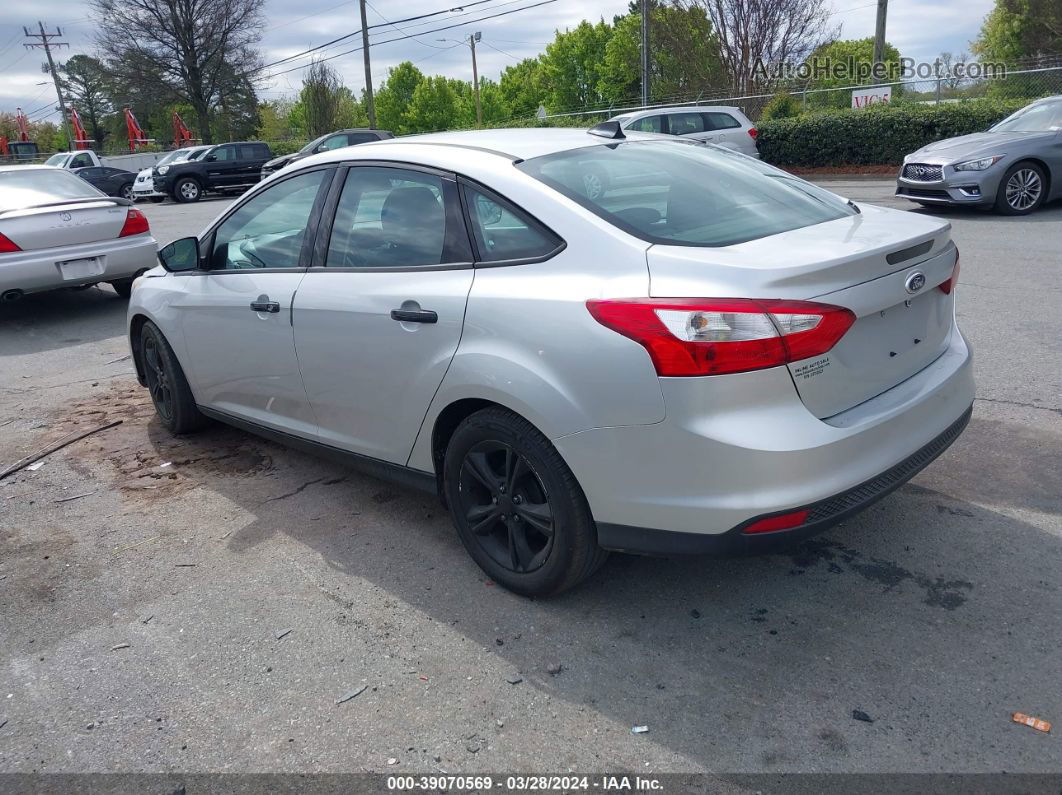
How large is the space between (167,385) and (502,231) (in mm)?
2839

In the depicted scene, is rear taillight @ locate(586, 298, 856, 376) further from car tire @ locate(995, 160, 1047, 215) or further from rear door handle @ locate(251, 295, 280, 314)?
car tire @ locate(995, 160, 1047, 215)

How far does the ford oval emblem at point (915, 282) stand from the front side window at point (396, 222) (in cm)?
154

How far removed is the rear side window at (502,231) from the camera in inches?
123

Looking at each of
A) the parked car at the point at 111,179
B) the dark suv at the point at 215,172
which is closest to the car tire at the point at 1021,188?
the dark suv at the point at 215,172

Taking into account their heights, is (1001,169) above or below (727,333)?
below

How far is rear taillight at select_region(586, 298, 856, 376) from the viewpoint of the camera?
2627 mm

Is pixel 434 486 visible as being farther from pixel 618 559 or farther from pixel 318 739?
pixel 318 739

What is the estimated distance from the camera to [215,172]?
94.6ft

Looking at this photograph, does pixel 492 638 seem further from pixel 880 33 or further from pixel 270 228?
pixel 880 33

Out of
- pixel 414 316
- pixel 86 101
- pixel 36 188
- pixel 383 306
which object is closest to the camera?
pixel 414 316

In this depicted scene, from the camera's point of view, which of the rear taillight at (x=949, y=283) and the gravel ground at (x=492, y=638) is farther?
the rear taillight at (x=949, y=283)

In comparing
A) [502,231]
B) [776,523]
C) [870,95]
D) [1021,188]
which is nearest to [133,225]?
[502,231]

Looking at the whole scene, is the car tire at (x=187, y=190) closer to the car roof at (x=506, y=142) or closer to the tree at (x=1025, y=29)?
the car roof at (x=506, y=142)

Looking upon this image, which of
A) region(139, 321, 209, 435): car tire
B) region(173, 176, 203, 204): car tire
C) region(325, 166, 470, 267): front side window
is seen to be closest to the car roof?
region(325, 166, 470, 267): front side window
